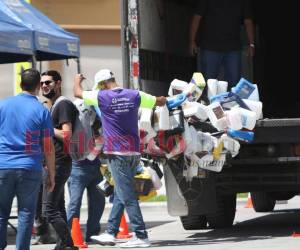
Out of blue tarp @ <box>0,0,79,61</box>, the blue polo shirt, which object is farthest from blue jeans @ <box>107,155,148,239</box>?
blue tarp @ <box>0,0,79,61</box>

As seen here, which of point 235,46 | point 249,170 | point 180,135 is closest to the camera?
point 180,135

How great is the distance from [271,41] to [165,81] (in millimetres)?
3511

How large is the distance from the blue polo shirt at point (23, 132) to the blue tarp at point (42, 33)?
4.97 m

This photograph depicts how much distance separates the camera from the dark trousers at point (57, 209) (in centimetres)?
1059

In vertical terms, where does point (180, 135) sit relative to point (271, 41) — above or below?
below

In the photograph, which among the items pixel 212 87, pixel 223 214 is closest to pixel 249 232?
pixel 223 214

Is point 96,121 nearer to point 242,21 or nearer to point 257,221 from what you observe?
point 242,21

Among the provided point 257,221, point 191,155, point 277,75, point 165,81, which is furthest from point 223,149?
point 277,75

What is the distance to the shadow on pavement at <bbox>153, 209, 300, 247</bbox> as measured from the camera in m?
11.6

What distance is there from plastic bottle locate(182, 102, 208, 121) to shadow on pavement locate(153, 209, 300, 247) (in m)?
1.33

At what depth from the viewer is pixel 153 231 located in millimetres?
13773

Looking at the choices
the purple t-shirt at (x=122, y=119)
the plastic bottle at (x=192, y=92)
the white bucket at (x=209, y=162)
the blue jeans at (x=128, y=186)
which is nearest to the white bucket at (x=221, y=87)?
the plastic bottle at (x=192, y=92)

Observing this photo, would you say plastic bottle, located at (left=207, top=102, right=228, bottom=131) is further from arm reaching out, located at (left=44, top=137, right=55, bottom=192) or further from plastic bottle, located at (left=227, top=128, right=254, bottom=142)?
arm reaching out, located at (left=44, top=137, right=55, bottom=192)

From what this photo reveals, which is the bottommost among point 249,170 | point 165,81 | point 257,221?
point 257,221
